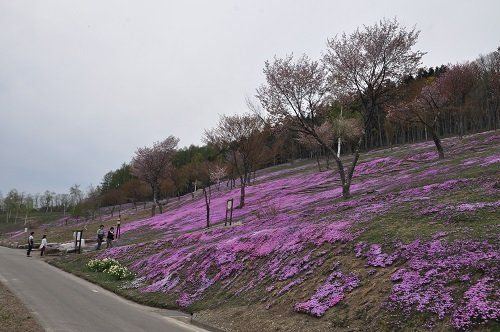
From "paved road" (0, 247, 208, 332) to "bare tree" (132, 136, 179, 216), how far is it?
5241 cm

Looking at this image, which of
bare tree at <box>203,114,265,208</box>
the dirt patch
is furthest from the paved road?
bare tree at <box>203,114,265,208</box>

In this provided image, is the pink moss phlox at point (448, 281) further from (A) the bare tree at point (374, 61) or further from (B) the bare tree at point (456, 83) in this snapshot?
(B) the bare tree at point (456, 83)

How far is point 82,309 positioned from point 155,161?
61503 millimetres

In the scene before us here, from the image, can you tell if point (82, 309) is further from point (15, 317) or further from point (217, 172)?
point (217, 172)

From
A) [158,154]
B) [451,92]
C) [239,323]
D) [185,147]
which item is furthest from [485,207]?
[185,147]

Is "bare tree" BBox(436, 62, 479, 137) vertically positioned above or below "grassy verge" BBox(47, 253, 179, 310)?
above

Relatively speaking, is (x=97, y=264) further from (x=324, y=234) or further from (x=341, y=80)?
(x=341, y=80)

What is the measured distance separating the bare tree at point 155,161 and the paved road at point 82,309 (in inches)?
2063

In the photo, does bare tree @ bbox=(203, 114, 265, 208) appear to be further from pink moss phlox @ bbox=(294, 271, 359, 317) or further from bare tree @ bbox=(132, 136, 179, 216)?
pink moss phlox @ bbox=(294, 271, 359, 317)

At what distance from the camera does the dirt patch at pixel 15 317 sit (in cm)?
1104

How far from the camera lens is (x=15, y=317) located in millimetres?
12359

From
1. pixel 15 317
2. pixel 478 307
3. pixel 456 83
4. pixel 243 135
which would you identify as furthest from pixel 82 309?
pixel 456 83

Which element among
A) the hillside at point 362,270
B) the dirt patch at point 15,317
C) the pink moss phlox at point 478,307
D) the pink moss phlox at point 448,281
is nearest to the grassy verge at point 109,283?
the hillside at point 362,270

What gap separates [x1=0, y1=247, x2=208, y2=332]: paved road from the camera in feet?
41.3
